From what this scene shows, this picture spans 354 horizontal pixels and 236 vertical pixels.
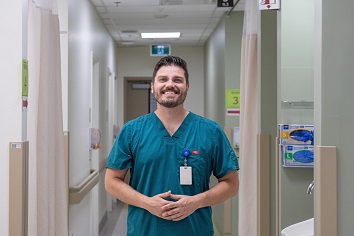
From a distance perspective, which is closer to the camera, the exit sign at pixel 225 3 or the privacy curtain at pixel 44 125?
the privacy curtain at pixel 44 125

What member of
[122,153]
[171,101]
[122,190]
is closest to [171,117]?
[171,101]

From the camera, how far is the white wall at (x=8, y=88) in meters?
2.41

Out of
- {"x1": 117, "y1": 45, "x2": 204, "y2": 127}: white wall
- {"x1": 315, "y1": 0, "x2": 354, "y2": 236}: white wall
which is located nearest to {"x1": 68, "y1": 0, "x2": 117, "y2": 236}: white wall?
{"x1": 315, "y1": 0, "x2": 354, "y2": 236}: white wall

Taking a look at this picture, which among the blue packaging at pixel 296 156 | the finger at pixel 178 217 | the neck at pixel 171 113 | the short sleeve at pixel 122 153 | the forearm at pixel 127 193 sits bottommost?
the finger at pixel 178 217

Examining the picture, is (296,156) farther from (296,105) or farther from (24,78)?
(24,78)

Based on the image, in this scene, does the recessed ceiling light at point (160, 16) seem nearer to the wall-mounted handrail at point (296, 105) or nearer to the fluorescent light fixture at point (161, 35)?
the fluorescent light fixture at point (161, 35)

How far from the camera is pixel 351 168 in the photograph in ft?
6.42

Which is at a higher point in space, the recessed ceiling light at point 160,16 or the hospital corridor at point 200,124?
the recessed ceiling light at point 160,16

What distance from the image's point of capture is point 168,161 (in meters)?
1.86

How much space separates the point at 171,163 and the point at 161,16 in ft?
12.9

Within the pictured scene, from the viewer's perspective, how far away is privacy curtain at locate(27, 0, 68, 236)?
8.12 ft

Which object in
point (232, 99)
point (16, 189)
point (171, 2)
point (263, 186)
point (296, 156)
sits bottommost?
point (263, 186)

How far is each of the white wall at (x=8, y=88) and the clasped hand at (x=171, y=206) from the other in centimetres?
105

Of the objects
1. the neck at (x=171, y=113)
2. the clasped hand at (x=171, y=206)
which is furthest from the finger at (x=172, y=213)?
the neck at (x=171, y=113)
